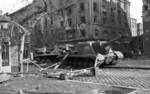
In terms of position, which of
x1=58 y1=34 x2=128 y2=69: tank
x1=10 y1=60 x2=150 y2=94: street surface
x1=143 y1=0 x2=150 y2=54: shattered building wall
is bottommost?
x1=10 y1=60 x2=150 y2=94: street surface

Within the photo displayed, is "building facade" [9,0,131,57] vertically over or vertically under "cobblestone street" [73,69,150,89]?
over

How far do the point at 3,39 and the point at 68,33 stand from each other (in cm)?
2981

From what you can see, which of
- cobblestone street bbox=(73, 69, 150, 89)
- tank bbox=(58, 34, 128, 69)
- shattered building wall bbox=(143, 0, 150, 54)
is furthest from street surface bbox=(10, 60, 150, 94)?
shattered building wall bbox=(143, 0, 150, 54)

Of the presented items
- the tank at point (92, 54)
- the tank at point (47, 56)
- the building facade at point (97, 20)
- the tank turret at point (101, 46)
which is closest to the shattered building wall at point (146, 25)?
the building facade at point (97, 20)

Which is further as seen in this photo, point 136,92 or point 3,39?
point 3,39

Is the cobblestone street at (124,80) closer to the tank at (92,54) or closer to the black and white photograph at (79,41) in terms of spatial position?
the black and white photograph at (79,41)

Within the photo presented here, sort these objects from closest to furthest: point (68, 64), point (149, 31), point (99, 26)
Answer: point (68, 64)
point (149, 31)
point (99, 26)

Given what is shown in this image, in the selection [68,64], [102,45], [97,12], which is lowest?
[68,64]

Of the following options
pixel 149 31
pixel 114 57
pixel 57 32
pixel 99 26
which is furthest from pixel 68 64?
pixel 57 32

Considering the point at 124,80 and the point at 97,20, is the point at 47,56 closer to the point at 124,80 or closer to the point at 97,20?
the point at 124,80

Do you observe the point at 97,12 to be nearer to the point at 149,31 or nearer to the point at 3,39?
the point at 149,31

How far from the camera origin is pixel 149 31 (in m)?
33.0

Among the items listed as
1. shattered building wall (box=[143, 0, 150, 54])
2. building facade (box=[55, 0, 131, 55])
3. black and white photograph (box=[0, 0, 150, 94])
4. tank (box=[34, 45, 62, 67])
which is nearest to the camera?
black and white photograph (box=[0, 0, 150, 94])

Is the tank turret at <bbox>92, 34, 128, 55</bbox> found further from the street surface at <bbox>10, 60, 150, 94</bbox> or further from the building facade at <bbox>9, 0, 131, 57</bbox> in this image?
the building facade at <bbox>9, 0, 131, 57</bbox>
